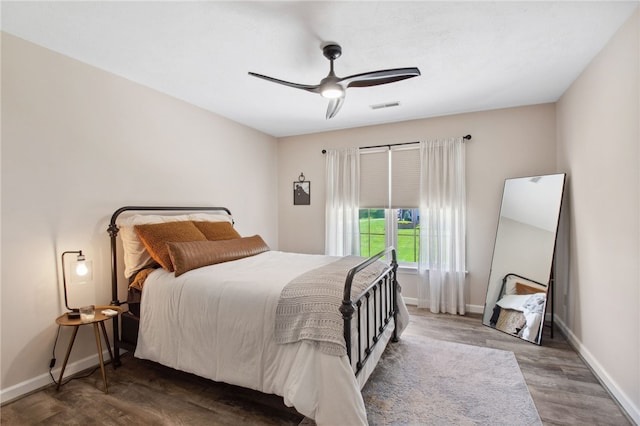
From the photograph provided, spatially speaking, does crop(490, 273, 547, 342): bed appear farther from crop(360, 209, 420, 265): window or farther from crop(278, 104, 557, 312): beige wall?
crop(360, 209, 420, 265): window

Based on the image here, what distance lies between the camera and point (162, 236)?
2646 mm

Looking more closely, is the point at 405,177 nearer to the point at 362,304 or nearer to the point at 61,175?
the point at 362,304

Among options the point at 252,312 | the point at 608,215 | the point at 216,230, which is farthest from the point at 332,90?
the point at 608,215

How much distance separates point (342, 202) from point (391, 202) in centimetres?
72

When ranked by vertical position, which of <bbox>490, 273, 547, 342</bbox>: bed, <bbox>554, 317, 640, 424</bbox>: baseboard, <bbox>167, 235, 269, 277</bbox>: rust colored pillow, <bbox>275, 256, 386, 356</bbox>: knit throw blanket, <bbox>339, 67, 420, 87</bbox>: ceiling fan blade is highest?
<bbox>339, 67, 420, 87</bbox>: ceiling fan blade

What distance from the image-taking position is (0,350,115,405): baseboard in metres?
2.15

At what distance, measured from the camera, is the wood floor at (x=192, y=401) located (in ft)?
6.41

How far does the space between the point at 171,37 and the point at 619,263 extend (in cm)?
358

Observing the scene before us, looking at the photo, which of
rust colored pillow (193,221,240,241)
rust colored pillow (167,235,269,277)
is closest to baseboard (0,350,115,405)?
rust colored pillow (167,235,269,277)

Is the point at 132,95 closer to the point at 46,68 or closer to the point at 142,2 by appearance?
the point at 46,68

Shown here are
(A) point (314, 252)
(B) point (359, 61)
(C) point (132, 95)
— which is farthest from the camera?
(A) point (314, 252)

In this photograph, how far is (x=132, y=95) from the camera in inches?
117

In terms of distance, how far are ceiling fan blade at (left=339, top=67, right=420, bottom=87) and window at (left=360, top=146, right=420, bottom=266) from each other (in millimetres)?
2101

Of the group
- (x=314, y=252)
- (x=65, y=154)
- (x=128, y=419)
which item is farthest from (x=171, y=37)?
(x=314, y=252)
